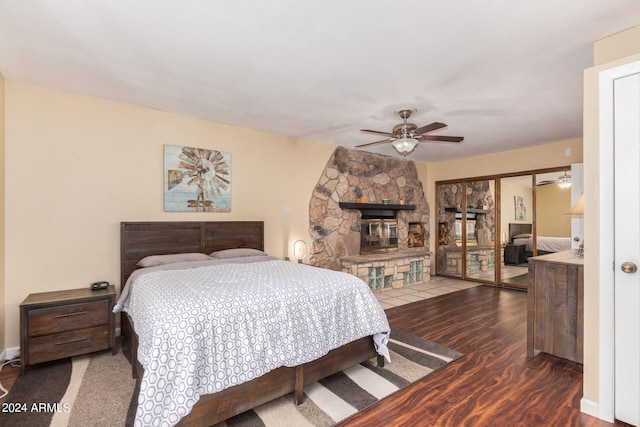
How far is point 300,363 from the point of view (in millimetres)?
2086

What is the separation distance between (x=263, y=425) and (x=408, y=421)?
92 centimetres

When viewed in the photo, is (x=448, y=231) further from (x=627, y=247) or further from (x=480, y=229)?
(x=627, y=247)

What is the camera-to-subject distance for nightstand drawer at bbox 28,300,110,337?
2.61 m

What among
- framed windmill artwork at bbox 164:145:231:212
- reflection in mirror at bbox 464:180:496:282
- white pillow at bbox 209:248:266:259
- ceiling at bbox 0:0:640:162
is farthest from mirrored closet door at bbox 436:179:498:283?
framed windmill artwork at bbox 164:145:231:212

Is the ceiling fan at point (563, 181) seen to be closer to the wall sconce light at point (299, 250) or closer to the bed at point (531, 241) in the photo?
the bed at point (531, 241)

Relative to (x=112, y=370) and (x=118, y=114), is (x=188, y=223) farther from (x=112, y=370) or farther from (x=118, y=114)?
(x=112, y=370)

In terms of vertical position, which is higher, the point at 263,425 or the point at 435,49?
the point at 435,49

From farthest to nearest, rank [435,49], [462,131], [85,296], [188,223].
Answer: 1. [462,131]
2. [188,223]
3. [85,296]
4. [435,49]

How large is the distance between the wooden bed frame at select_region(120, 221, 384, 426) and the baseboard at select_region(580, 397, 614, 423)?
137 centimetres

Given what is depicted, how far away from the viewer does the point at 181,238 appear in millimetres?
3754

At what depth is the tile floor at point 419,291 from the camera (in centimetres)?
484

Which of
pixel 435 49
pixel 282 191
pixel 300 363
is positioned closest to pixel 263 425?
pixel 300 363

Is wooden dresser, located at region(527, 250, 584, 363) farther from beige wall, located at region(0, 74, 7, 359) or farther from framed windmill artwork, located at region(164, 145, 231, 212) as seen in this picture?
beige wall, located at region(0, 74, 7, 359)

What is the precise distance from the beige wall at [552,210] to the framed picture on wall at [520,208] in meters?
0.22
